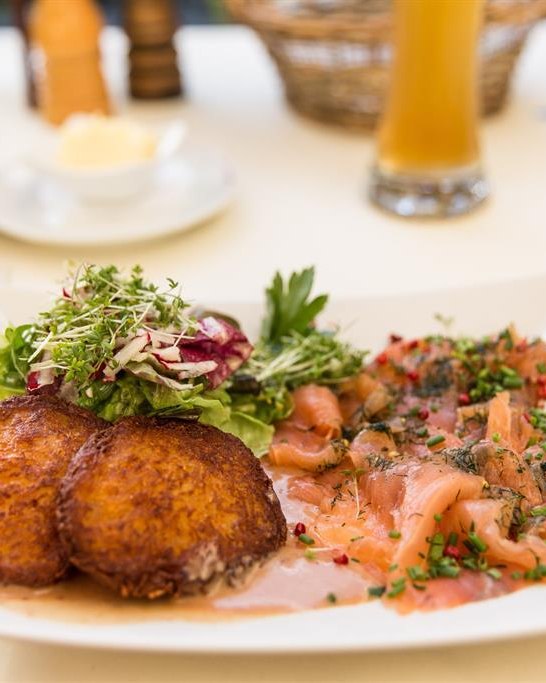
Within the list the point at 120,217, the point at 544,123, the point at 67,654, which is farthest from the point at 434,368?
the point at 544,123

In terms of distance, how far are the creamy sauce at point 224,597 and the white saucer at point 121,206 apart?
5.56 feet

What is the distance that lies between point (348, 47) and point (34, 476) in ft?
8.26

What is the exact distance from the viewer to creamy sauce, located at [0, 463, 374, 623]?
1503mm

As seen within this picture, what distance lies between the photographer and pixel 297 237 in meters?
3.32

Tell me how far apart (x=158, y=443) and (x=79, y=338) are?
0.34m

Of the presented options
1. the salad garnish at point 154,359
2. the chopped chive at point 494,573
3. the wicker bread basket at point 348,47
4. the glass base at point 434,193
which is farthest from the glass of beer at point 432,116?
the chopped chive at point 494,573

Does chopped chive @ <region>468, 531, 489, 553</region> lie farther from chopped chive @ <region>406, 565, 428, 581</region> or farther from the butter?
the butter

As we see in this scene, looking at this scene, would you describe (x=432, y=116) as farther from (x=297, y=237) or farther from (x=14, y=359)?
(x=14, y=359)

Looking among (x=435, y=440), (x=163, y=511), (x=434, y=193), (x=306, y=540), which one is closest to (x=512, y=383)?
(x=435, y=440)

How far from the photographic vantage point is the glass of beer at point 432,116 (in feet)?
10.0

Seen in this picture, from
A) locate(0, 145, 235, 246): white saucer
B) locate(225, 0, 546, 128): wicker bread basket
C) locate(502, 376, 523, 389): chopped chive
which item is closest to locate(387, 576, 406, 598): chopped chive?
locate(502, 376, 523, 389): chopped chive

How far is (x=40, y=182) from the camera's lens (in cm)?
352

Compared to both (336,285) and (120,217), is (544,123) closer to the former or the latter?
(336,285)

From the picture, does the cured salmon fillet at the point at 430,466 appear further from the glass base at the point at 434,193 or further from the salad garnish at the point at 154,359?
the glass base at the point at 434,193
